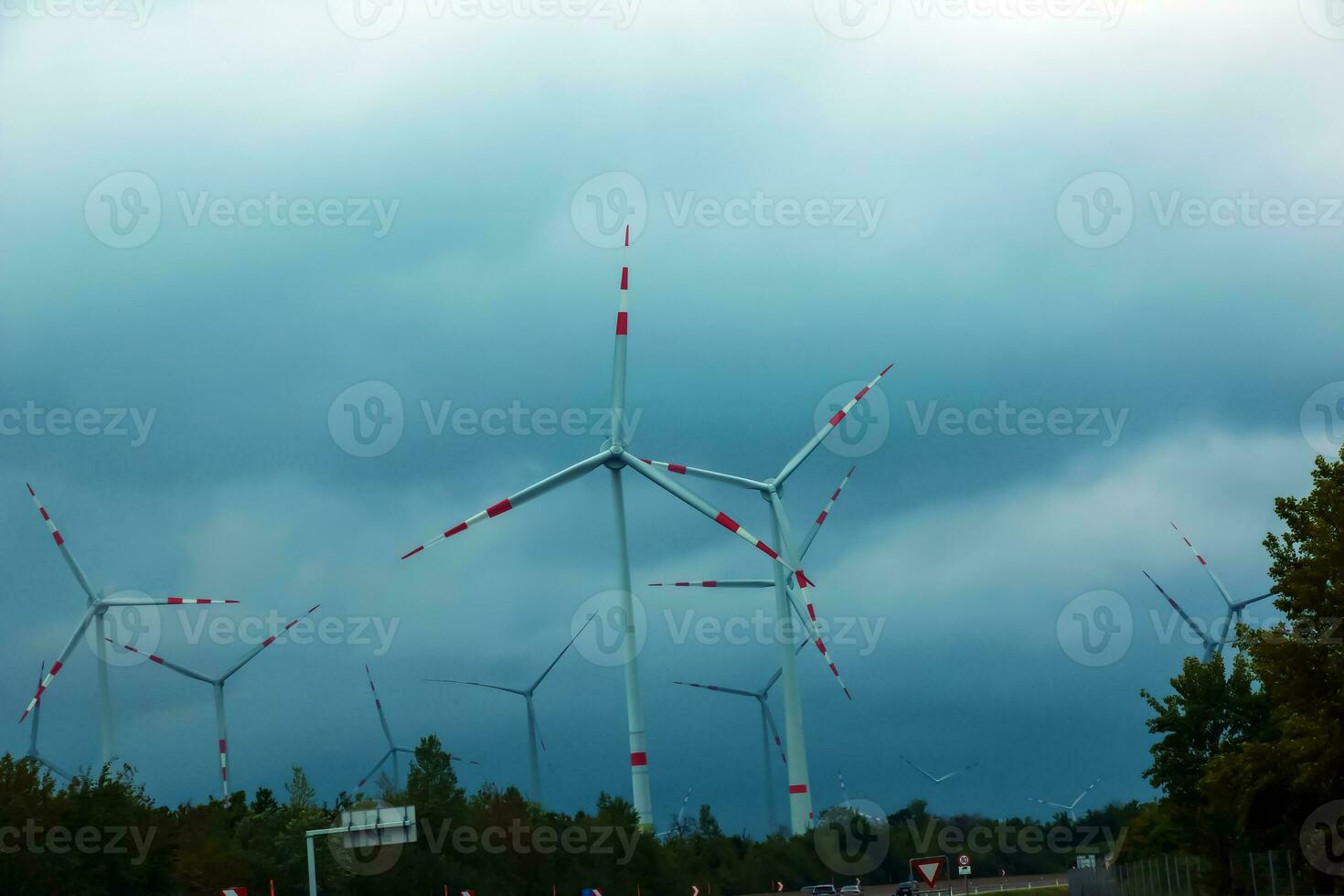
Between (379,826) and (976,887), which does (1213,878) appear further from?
(976,887)

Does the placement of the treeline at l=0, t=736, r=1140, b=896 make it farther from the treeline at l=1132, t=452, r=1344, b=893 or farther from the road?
the treeline at l=1132, t=452, r=1344, b=893

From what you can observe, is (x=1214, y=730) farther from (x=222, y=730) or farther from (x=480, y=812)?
(x=222, y=730)

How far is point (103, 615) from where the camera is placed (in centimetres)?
11050

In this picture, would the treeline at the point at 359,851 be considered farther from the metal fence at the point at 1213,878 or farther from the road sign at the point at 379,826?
the metal fence at the point at 1213,878

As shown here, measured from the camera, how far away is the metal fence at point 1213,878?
2046 inches

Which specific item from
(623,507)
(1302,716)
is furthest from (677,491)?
(1302,716)

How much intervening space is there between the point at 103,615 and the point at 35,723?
8.79 metres

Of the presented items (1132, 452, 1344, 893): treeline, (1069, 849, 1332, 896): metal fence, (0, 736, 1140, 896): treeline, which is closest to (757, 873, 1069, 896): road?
(0, 736, 1140, 896): treeline

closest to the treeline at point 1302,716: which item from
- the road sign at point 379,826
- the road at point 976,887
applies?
the road sign at point 379,826

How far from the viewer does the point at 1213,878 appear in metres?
64.6

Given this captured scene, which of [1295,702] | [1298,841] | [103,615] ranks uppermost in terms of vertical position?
[103,615]

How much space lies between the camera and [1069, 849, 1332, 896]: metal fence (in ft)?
171

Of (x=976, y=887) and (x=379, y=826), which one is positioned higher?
(x=379, y=826)

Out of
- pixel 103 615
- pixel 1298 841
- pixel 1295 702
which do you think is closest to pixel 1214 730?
pixel 1298 841
